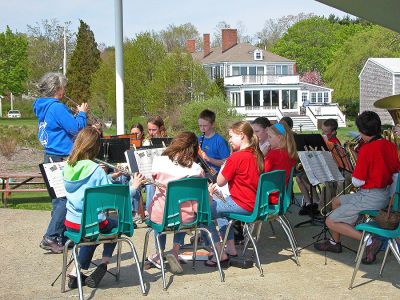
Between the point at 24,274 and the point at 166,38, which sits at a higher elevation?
the point at 166,38

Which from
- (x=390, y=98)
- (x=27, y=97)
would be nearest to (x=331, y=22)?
(x=27, y=97)

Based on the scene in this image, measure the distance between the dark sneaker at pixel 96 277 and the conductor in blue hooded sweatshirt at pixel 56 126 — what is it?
1554 millimetres

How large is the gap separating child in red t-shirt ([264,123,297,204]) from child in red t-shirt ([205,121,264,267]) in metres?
0.78

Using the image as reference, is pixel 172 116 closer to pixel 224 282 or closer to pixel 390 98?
pixel 390 98

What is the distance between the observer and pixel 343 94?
220 feet

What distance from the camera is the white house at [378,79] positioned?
56719 millimetres

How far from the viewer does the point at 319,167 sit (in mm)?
7840

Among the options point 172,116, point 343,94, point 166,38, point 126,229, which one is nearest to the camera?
point 126,229

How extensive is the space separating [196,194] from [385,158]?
5.94 ft

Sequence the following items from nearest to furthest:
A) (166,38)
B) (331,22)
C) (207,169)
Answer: (207,169) → (166,38) → (331,22)

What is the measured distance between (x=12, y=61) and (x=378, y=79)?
34100mm

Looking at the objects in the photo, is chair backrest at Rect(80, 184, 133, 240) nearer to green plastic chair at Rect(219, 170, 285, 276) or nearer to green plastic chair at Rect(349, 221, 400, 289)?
green plastic chair at Rect(219, 170, 285, 276)

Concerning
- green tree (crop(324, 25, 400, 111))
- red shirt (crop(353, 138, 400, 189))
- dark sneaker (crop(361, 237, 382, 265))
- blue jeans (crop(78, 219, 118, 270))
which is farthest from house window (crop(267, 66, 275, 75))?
blue jeans (crop(78, 219, 118, 270))

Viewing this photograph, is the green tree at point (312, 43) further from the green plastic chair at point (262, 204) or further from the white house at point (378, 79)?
the green plastic chair at point (262, 204)
